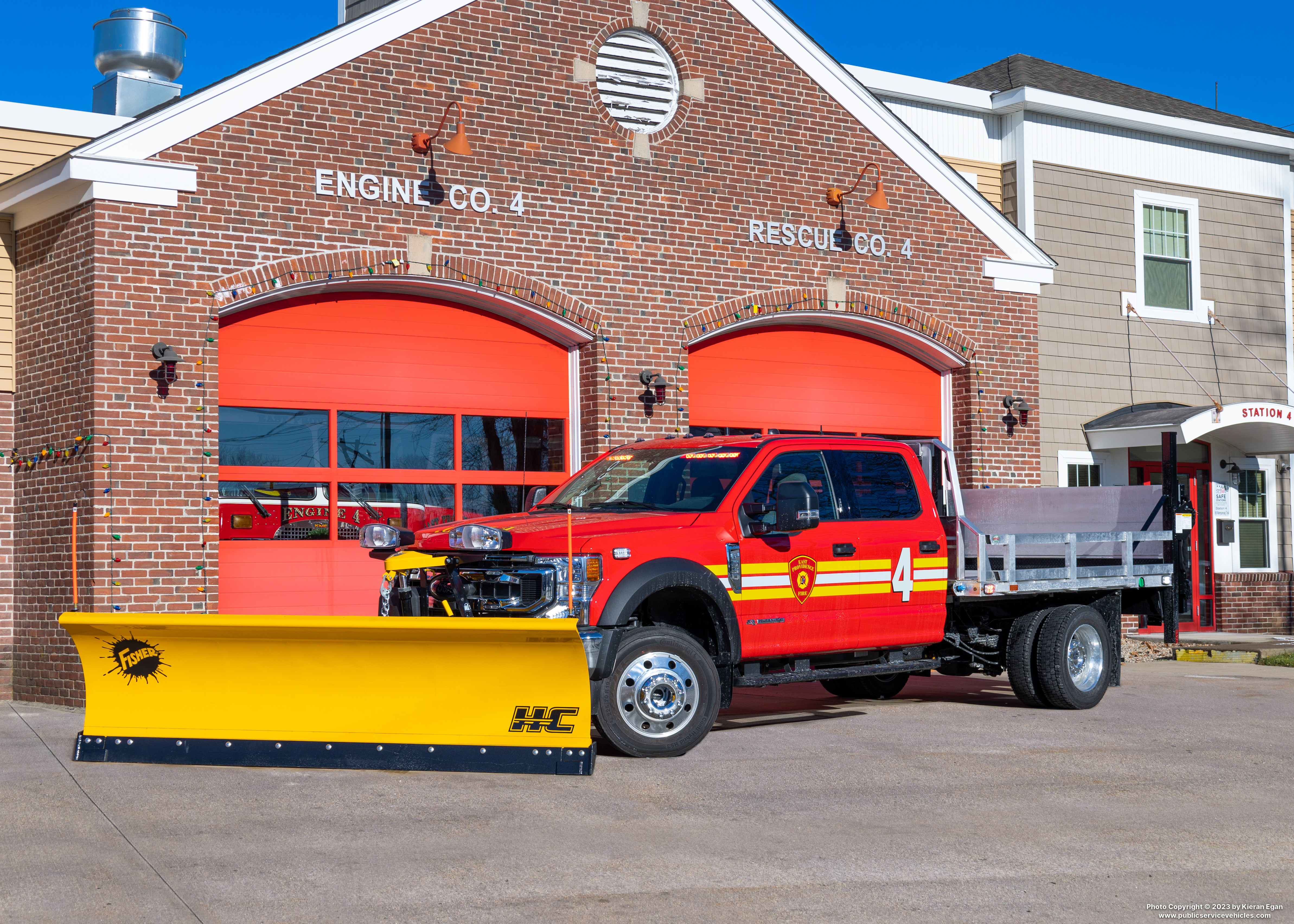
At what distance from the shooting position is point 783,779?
8.41 m

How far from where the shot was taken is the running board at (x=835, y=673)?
9.72 m

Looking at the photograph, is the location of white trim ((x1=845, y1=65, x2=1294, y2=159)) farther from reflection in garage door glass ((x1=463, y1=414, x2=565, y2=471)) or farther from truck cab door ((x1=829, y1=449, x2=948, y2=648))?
truck cab door ((x1=829, y1=449, x2=948, y2=648))

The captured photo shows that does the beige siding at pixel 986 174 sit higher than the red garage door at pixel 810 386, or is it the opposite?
the beige siding at pixel 986 174

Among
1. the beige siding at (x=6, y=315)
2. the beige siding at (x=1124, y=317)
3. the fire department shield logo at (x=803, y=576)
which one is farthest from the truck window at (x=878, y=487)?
the beige siding at (x=1124, y=317)

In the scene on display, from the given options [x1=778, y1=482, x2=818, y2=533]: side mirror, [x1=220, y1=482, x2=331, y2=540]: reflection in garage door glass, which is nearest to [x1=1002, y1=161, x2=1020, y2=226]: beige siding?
[x1=220, y1=482, x2=331, y2=540]: reflection in garage door glass

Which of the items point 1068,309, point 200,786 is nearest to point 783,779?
point 200,786

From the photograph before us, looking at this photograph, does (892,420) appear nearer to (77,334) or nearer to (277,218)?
(277,218)

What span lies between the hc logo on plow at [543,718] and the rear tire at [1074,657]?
4.92 meters

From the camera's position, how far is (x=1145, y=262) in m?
20.1

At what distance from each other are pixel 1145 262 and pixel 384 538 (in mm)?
14120

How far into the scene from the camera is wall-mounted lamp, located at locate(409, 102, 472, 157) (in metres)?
13.7

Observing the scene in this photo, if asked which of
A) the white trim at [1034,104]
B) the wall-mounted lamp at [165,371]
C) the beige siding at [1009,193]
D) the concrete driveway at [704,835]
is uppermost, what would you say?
the white trim at [1034,104]

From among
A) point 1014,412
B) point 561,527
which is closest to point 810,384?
point 1014,412

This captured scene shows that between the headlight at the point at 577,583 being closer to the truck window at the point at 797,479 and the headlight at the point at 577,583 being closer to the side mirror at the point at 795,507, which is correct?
the side mirror at the point at 795,507
